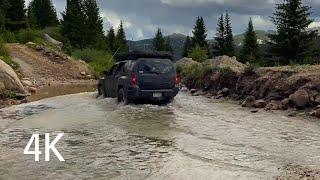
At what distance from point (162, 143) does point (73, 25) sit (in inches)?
2322

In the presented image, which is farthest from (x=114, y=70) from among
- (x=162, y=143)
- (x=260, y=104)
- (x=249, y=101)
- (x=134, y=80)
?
(x=162, y=143)

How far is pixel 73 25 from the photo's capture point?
67500 millimetres

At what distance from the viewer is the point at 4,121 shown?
45.0 ft

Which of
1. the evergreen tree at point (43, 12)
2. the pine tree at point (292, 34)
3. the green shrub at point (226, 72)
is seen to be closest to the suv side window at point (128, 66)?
the green shrub at point (226, 72)

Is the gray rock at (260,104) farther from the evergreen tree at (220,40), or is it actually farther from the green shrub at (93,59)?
the evergreen tree at (220,40)

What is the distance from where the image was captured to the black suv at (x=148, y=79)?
17.4m

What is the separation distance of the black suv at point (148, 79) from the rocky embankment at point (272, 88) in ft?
9.35

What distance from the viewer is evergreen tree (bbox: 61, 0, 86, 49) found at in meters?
67.2

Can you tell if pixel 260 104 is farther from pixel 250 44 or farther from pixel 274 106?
pixel 250 44

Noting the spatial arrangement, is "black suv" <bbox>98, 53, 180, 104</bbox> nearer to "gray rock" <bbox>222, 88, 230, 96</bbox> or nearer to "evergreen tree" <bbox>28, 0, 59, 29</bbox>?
"gray rock" <bbox>222, 88, 230, 96</bbox>

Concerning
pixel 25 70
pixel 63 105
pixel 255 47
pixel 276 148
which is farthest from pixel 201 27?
→ pixel 276 148

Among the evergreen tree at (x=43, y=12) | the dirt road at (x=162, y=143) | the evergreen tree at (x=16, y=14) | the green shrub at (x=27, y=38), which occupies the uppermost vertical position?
the evergreen tree at (x=43, y=12)

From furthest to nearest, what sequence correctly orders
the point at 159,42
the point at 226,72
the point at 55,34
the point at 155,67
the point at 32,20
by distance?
1. the point at 159,42
2. the point at 32,20
3. the point at 55,34
4. the point at 226,72
5. the point at 155,67

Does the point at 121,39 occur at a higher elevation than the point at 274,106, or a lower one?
higher
